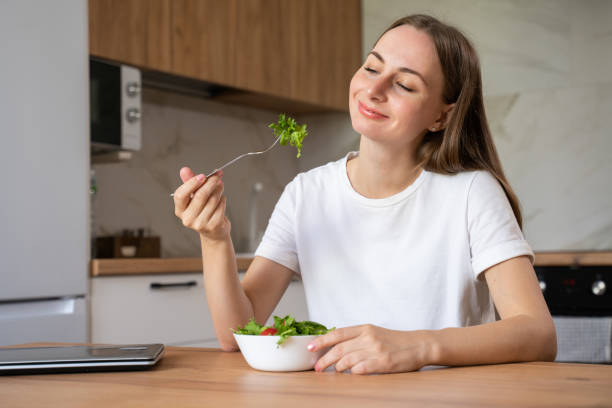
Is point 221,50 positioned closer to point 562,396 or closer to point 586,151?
point 586,151

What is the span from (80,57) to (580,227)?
2307mm

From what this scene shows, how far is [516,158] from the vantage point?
139 inches

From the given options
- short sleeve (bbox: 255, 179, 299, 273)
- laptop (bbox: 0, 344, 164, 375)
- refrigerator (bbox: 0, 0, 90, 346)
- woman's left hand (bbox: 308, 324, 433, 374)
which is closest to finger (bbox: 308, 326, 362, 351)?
woman's left hand (bbox: 308, 324, 433, 374)

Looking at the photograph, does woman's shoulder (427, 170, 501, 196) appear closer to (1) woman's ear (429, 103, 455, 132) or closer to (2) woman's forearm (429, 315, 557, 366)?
(1) woman's ear (429, 103, 455, 132)

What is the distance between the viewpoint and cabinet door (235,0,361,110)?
3191 mm

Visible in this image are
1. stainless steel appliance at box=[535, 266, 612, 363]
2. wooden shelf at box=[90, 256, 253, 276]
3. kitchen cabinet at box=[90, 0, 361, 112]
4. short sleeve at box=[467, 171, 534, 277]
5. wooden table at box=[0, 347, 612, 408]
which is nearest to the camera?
wooden table at box=[0, 347, 612, 408]

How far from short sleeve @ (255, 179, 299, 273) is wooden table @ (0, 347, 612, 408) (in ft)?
1.78

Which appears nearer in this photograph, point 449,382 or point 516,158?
point 449,382

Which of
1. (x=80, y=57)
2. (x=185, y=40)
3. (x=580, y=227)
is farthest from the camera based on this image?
(x=580, y=227)

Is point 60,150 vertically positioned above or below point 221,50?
below

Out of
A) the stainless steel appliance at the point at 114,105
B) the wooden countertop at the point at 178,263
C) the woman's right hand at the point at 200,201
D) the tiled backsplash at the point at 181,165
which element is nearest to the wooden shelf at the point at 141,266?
the wooden countertop at the point at 178,263

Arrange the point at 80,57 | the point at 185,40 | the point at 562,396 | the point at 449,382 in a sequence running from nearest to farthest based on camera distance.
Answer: the point at 562,396
the point at 449,382
the point at 80,57
the point at 185,40

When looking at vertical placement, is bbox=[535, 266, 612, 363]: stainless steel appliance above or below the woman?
below

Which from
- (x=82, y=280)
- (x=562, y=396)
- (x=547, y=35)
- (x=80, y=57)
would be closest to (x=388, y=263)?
(x=562, y=396)
